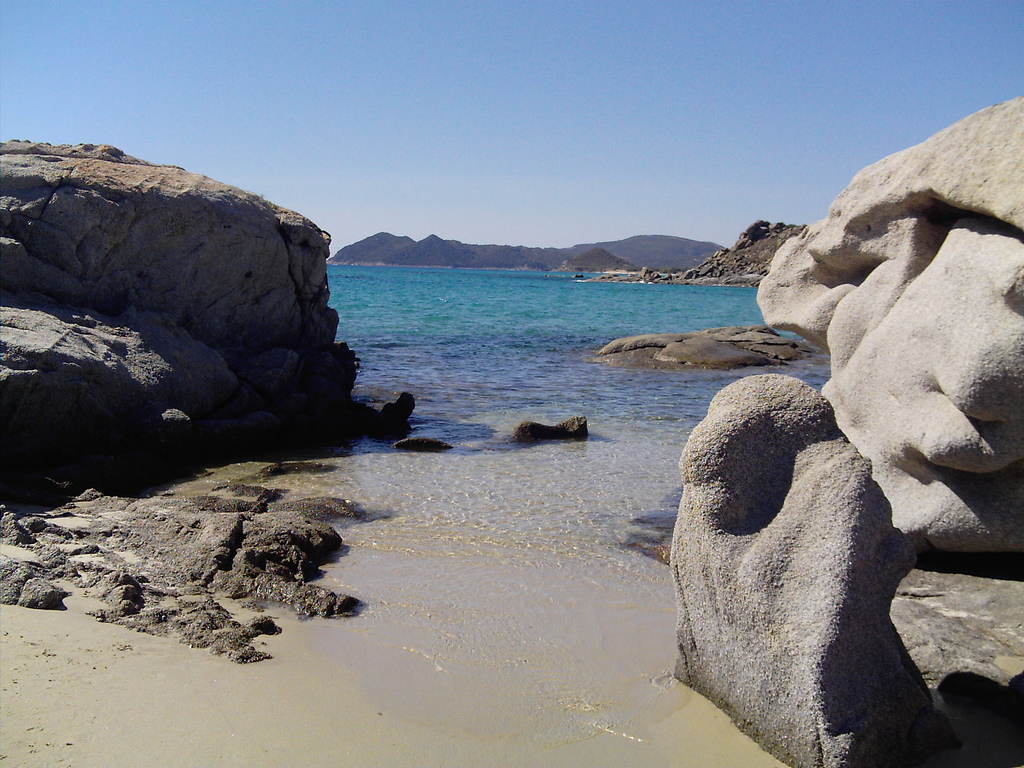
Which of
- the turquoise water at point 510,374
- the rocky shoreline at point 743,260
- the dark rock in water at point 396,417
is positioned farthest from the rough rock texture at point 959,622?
the rocky shoreline at point 743,260

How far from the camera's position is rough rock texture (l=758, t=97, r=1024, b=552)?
4.75m

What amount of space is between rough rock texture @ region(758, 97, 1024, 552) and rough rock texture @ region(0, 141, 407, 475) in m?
7.35

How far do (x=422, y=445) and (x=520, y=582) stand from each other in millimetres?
4830

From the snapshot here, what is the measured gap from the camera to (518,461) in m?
10.2

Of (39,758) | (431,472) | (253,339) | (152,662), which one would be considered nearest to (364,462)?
(431,472)

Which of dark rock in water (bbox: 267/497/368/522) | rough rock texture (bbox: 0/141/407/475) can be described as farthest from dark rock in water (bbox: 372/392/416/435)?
dark rock in water (bbox: 267/497/368/522)

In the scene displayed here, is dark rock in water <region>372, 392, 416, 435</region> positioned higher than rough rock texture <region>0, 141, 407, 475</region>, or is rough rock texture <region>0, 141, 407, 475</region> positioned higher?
rough rock texture <region>0, 141, 407, 475</region>

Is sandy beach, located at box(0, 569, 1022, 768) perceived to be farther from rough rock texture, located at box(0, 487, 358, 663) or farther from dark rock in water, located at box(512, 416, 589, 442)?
dark rock in water, located at box(512, 416, 589, 442)

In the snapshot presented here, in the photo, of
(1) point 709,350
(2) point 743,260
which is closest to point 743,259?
(2) point 743,260

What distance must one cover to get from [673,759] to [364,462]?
23.0 feet

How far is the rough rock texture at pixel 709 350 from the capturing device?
21219 mm

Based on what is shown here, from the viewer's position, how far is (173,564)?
5801 millimetres

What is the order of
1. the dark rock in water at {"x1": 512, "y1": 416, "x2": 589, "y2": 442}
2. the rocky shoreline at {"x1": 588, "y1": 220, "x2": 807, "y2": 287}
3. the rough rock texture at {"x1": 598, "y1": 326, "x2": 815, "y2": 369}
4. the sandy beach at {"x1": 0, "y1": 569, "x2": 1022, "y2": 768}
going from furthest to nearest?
the rocky shoreline at {"x1": 588, "y1": 220, "x2": 807, "y2": 287} < the rough rock texture at {"x1": 598, "y1": 326, "x2": 815, "y2": 369} < the dark rock in water at {"x1": 512, "y1": 416, "x2": 589, "y2": 442} < the sandy beach at {"x1": 0, "y1": 569, "x2": 1022, "y2": 768}

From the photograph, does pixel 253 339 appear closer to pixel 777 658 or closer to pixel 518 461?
pixel 518 461
